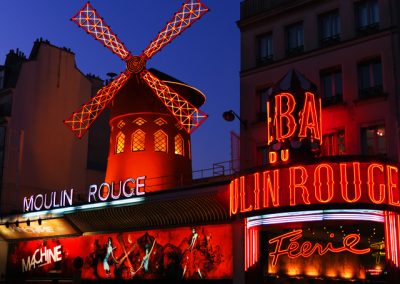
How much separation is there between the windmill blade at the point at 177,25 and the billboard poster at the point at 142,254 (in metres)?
5.58

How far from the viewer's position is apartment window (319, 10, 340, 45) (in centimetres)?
1338

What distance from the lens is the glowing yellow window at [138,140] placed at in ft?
61.1

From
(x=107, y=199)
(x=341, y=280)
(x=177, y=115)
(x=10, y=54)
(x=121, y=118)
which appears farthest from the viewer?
(x=10, y=54)

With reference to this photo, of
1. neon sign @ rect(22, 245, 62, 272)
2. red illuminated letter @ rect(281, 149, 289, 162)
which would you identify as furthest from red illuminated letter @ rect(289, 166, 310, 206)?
neon sign @ rect(22, 245, 62, 272)

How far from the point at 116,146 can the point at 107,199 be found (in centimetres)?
305

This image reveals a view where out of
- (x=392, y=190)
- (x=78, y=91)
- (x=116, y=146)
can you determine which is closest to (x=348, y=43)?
(x=392, y=190)

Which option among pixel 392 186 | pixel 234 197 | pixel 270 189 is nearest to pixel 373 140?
pixel 392 186

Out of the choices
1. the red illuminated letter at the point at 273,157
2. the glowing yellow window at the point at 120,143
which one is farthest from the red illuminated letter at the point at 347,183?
the glowing yellow window at the point at 120,143

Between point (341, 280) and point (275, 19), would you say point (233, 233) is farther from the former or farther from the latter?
point (275, 19)

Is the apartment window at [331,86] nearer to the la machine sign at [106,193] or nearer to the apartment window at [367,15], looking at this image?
the apartment window at [367,15]

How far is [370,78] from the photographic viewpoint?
12.7 metres

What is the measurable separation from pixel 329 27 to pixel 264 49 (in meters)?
1.76

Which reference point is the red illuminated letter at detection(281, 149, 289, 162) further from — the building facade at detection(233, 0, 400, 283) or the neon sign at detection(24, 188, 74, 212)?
the neon sign at detection(24, 188, 74, 212)

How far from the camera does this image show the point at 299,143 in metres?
12.0
